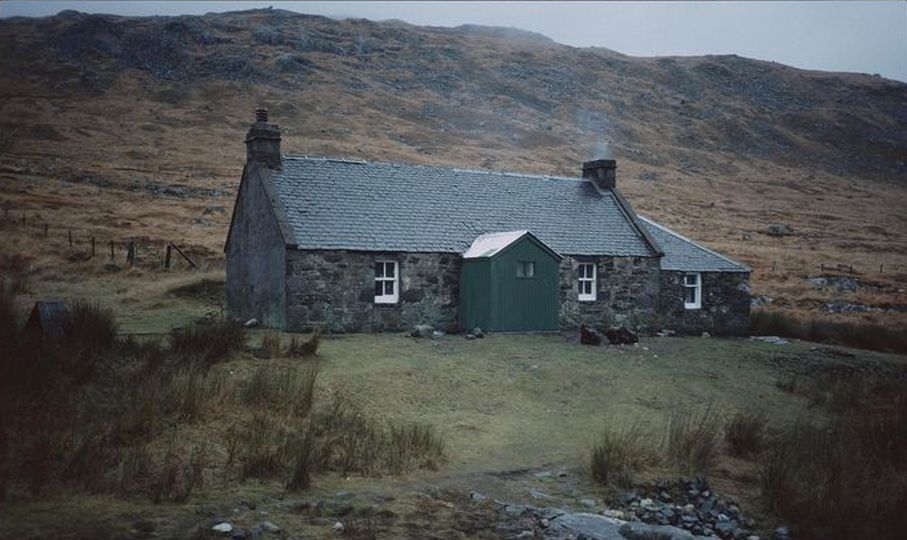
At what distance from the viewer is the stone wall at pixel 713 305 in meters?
26.6

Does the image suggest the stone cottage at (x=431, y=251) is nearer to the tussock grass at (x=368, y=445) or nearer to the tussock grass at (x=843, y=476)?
the tussock grass at (x=368, y=445)

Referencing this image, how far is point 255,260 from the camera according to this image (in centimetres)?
2350

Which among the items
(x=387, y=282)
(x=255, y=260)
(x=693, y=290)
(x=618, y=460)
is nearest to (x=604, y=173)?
(x=693, y=290)

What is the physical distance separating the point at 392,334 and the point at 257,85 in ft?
259

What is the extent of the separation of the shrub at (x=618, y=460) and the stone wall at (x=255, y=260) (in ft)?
41.4

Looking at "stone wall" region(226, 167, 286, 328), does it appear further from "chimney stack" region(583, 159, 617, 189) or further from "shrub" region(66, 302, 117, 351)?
"chimney stack" region(583, 159, 617, 189)

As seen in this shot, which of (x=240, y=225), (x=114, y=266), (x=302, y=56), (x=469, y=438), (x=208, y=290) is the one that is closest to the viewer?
(x=469, y=438)

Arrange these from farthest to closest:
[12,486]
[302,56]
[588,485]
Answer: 1. [302,56]
2. [588,485]
3. [12,486]

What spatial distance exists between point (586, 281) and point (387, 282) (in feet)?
23.7

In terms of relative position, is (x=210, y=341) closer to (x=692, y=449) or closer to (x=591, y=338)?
(x=692, y=449)

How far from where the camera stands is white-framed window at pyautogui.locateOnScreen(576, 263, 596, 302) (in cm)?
2495

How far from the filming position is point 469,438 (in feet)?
40.2

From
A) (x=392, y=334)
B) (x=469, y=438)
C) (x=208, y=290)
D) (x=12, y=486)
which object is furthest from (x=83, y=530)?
(x=208, y=290)

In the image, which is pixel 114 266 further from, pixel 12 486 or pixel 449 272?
pixel 12 486
